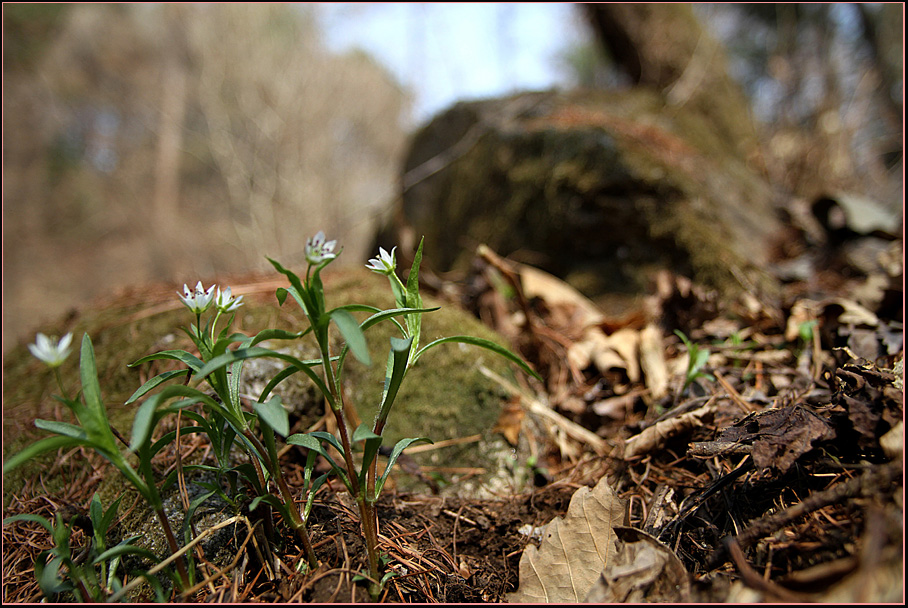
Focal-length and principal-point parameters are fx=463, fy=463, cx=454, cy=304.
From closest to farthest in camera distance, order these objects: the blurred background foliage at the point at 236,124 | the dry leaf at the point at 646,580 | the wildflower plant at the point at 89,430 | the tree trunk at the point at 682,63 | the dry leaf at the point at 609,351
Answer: the wildflower plant at the point at 89,430 → the dry leaf at the point at 646,580 → the dry leaf at the point at 609,351 → the tree trunk at the point at 682,63 → the blurred background foliage at the point at 236,124

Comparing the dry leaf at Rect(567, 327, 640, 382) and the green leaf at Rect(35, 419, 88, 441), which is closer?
the green leaf at Rect(35, 419, 88, 441)

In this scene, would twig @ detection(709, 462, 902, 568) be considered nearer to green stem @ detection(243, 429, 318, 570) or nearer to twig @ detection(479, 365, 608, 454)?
twig @ detection(479, 365, 608, 454)

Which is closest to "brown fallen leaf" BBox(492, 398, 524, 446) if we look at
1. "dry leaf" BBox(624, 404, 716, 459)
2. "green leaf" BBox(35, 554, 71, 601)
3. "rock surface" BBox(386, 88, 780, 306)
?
"dry leaf" BBox(624, 404, 716, 459)

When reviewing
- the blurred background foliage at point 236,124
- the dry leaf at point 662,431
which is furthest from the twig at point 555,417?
the blurred background foliage at point 236,124

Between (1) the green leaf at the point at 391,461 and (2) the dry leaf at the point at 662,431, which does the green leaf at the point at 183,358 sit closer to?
(1) the green leaf at the point at 391,461

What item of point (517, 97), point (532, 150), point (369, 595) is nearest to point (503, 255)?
point (532, 150)

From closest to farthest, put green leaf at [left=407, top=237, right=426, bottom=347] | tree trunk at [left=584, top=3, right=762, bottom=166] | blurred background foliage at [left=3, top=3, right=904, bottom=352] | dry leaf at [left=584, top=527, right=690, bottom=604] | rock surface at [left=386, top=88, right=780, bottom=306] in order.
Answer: dry leaf at [left=584, top=527, right=690, bottom=604]
green leaf at [left=407, top=237, right=426, bottom=347]
rock surface at [left=386, top=88, right=780, bottom=306]
tree trunk at [left=584, top=3, right=762, bottom=166]
blurred background foliage at [left=3, top=3, right=904, bottom=352]
